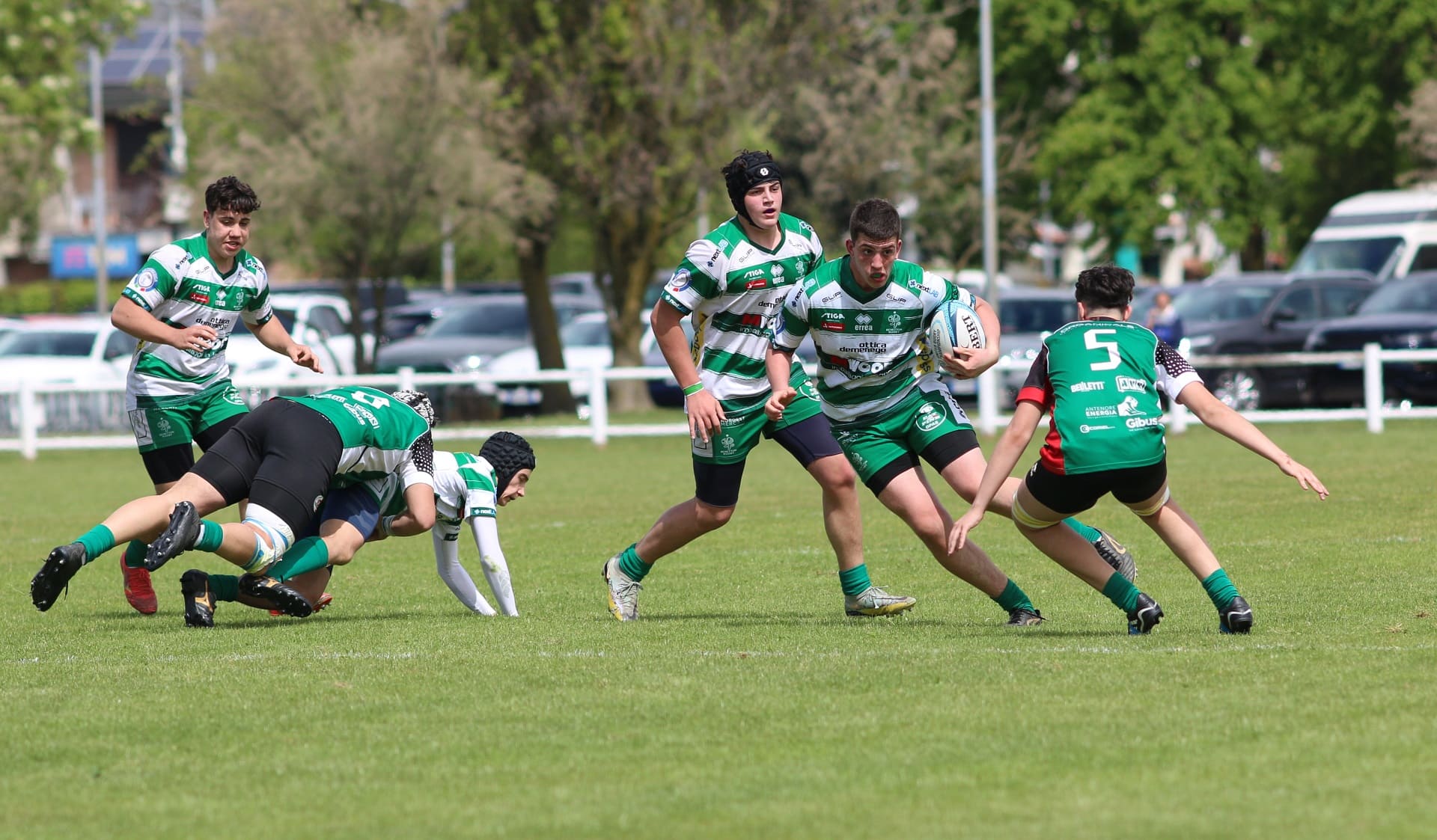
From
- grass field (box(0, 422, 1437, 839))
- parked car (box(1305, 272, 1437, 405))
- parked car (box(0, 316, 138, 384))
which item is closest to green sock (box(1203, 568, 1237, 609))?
grass field (box(0, 422, 1437, 839))

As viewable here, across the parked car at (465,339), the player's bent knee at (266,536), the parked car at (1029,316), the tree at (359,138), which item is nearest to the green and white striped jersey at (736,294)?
the player's bent knee at (266,536)

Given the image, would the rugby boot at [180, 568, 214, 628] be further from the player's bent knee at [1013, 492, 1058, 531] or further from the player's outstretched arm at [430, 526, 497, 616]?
the player's bent knee at [1013, 492, 1058, 531]

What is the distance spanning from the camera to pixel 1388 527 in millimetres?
11727

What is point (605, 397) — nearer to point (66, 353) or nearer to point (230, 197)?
point (66, 353)

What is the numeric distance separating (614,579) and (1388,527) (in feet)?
17.4

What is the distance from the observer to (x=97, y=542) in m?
8.12

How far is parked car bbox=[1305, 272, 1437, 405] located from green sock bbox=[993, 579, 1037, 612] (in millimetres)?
16572

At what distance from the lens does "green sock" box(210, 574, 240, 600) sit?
8.57 meters

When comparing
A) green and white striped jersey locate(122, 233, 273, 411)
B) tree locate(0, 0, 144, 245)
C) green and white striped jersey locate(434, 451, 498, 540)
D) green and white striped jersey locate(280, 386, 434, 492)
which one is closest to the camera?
green and white striped jersey locate(280, 386, 434, 492)

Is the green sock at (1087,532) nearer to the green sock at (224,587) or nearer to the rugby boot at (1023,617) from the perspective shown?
the rugby boot at (1023,617)

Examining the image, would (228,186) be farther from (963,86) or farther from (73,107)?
(963,86)

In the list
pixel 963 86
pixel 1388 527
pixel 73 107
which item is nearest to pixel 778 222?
pixel 1388 527

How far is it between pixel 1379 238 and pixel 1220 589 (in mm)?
24080

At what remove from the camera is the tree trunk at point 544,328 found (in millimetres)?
28469
